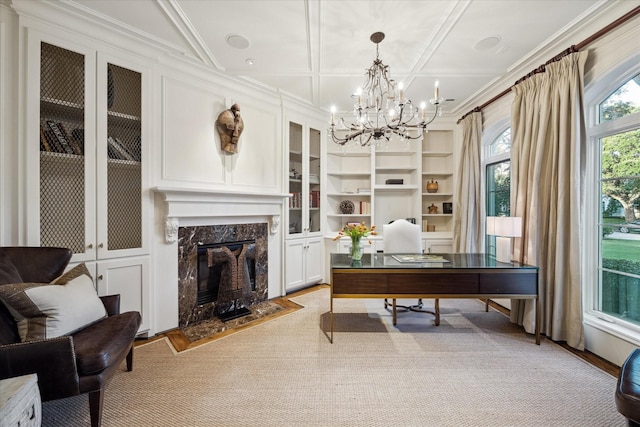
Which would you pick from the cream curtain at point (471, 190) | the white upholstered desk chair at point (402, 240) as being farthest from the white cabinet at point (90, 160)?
the cream curtain at point (471, 190)

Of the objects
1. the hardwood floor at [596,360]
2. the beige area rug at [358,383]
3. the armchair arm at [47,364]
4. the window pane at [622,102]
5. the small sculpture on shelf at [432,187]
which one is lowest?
the beige area rug at [358,383]

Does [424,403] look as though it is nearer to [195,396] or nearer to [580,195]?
[195,396]

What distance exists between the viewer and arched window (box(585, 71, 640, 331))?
7.02ft

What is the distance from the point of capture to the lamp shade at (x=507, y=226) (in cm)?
255

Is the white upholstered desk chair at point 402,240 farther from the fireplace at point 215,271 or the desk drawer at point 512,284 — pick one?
the fireplace at point 215,271

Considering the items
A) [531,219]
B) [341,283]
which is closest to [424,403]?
[341,283]

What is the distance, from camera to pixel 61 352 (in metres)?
1.41

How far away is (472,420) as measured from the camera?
159 centimetres

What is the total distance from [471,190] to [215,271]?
3.75 meters

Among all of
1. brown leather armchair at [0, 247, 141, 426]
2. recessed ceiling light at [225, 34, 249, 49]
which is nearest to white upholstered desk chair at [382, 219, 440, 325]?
recessed ceiling light at [225, 34, 249, 49]

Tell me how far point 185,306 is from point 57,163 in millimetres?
1753

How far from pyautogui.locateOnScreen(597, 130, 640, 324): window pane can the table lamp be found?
666mm

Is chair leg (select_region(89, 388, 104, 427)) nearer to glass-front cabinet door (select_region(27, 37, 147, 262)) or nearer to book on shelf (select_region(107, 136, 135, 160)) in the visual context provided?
glass-front cabinet door (select_region(27, 37, 147, 262))

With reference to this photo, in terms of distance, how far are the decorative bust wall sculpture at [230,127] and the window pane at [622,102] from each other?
366 centimetres
